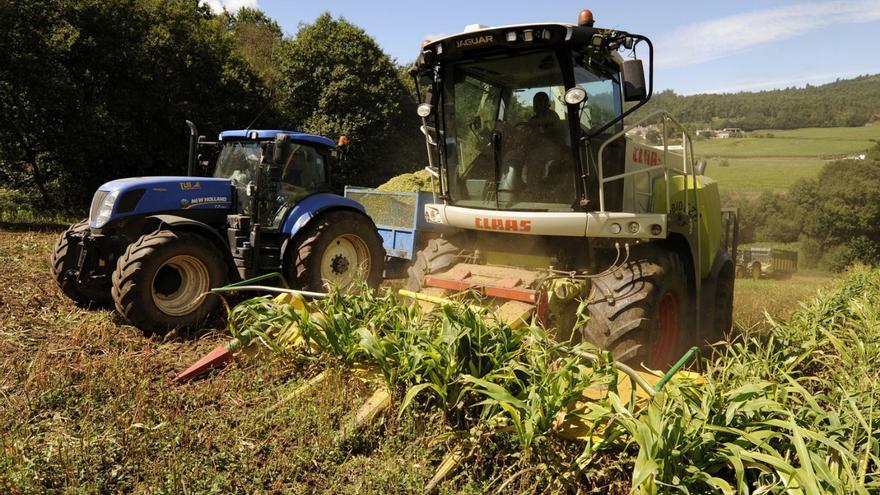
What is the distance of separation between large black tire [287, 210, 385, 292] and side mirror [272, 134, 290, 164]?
79cm

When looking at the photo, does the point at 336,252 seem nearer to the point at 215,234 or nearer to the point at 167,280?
the point at 215,234

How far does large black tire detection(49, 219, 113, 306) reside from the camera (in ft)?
18.2

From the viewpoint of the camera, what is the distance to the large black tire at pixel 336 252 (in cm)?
608

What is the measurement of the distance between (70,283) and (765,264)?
29.3 metres

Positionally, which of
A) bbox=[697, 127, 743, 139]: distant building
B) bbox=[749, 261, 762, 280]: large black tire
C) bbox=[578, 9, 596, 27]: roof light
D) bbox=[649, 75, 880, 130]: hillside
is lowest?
bbox=[749, 261, 762, 280]: large black tire

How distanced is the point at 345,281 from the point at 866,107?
251ft

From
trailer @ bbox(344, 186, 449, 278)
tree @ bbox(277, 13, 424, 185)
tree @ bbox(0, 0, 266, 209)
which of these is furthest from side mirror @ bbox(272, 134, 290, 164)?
tree @ bbox(277, 13, 424, 185)

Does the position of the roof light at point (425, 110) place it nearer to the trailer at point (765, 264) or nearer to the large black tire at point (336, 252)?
the large black tire at point (336, 252)

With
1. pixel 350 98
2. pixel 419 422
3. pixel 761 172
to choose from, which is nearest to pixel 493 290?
pixel 419 422

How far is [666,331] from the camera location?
4.89 metres

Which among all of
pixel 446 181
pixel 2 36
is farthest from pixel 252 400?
pixel 2 36

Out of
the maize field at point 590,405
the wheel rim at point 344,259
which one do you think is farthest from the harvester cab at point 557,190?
the wheel rim at point 344,259

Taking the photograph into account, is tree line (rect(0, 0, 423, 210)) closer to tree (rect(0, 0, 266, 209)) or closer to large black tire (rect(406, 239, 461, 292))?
tree (rect(0, 0, 266, 209))

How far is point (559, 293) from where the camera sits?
419 centimetres
